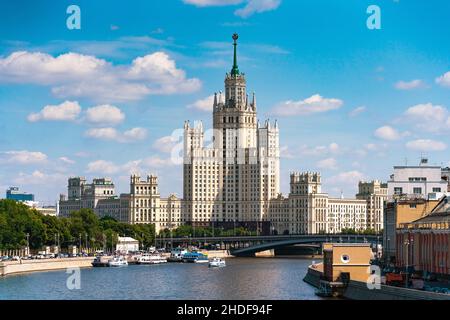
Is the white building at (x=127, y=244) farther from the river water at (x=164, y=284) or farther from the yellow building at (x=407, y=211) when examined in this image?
the yellow building at (x=407, y=211)

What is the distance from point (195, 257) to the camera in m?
153

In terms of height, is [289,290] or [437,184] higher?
[437,184]

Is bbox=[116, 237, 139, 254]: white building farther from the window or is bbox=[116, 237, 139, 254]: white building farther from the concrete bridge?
the window

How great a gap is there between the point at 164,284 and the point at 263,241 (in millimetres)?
88713

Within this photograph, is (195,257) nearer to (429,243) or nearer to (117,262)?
(117,262)

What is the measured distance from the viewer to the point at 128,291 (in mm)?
85062

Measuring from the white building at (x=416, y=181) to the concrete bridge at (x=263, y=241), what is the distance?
3358 cm

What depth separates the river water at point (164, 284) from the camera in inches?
3159

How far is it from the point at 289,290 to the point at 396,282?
1551 centimetres

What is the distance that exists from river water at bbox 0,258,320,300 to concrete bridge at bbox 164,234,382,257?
151ft

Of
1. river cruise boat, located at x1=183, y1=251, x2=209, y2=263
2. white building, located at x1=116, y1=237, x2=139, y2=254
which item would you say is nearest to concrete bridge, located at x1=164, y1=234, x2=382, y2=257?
white building, located at x1=116, y1=237, x2=139, y2=254
